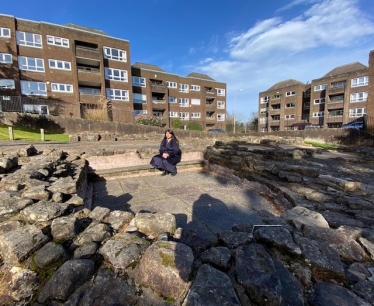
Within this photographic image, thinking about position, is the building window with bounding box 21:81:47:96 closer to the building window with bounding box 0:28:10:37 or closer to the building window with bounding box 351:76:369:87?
the building window with bounding box 0:28:10:37

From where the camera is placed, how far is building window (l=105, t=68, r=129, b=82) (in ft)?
96.4

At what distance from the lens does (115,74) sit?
3002 cm

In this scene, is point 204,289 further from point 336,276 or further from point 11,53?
point 11,53

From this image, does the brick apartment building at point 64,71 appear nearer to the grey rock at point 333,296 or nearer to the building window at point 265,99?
the grey rock at point 333,296

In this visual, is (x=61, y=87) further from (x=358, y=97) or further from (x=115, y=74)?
(x=358, y=97)

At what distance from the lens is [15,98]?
20.4m

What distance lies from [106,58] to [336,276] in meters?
33.7

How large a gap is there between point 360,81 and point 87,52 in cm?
4664

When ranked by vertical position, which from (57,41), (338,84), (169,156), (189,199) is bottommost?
(189,199)

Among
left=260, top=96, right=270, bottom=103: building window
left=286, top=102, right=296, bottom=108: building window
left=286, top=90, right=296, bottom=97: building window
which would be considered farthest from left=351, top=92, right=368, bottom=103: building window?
left=260, top=96, right=270, bottom=103: building window

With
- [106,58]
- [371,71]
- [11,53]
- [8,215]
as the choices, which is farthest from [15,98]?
[371,71]

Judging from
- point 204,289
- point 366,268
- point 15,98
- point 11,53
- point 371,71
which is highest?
point 11,53

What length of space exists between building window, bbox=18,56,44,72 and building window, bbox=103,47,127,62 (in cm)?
816

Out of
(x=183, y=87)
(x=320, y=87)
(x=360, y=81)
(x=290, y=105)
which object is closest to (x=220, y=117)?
(x=183, y=87)
